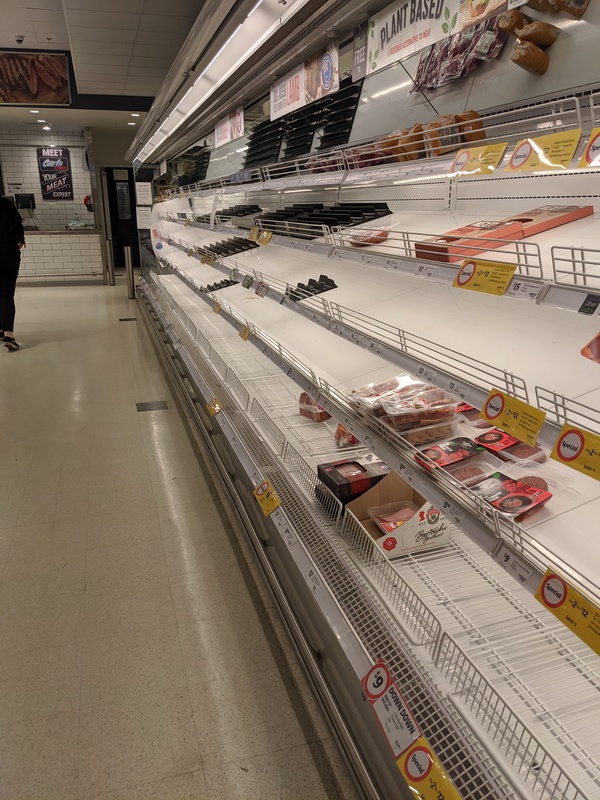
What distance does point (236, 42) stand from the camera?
242cm

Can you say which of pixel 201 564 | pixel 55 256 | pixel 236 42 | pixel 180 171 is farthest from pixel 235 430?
pixel 55 256

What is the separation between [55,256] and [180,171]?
20.1ft

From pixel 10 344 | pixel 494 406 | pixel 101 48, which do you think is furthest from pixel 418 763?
pixel 101 48

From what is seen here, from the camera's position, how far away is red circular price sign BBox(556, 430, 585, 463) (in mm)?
802

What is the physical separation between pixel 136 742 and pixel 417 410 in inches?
46.8

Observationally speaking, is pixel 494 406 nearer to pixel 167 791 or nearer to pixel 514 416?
pixel 514 416

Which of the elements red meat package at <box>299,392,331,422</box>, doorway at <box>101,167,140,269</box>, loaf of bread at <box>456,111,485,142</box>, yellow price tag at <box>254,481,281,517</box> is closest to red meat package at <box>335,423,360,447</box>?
red meat package at <box>299,392,331,422</box>

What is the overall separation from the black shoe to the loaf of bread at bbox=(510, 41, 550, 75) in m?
5.43

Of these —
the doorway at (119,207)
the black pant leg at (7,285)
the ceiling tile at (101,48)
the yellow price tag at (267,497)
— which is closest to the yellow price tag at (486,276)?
the yellow price tag at (267,497)

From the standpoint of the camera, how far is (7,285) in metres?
5.74

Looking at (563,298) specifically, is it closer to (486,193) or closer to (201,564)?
(486,193)

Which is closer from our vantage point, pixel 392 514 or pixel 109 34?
pixel 392 514

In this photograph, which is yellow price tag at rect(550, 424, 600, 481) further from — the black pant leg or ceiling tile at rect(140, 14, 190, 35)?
ceiling tile at rect(140, 14, 190, 35)

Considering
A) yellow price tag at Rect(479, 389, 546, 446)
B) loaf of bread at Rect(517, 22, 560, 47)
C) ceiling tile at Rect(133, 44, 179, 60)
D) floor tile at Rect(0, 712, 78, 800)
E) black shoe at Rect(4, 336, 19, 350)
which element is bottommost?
floor tile at Rect(0, 712, 78, 800)
